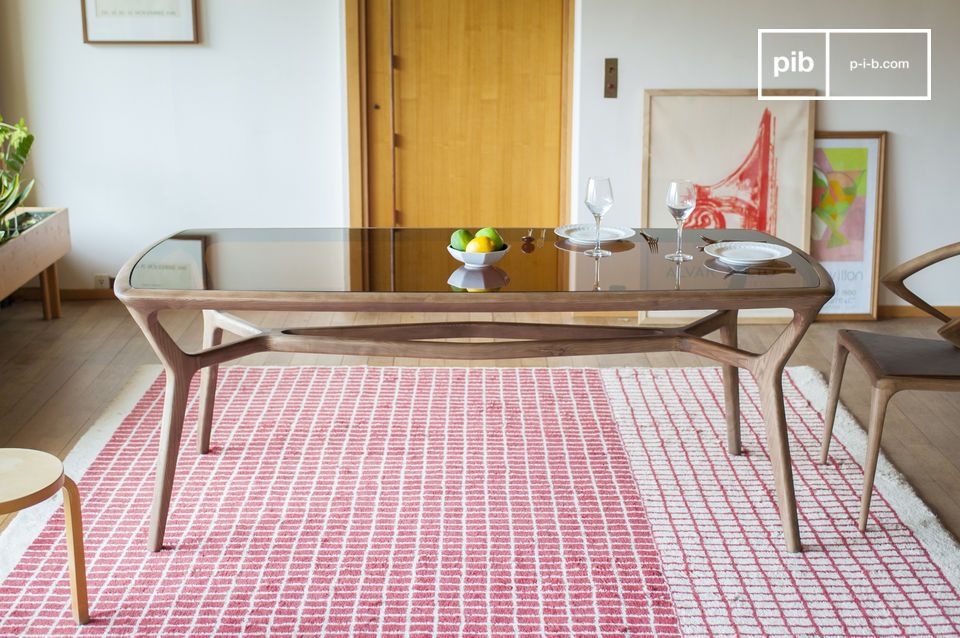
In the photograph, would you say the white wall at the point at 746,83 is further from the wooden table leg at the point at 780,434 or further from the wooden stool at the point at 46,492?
the wooden stool at the point at 46,492

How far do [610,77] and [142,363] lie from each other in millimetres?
2409

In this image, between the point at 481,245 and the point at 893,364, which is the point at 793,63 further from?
the point at 481,245

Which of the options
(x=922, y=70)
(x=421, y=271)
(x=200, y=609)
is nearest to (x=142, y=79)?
(x=421, y=271)

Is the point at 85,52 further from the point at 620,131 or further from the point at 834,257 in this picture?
the point at 834,257

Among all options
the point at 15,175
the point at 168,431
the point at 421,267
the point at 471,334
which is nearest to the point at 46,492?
the point at 168,431

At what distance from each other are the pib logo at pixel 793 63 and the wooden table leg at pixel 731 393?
80.8 inches

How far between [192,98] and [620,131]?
80.1 inches

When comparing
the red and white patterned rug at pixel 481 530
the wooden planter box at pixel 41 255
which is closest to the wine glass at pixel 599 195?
the red and white patterned rug at pixel 481 530

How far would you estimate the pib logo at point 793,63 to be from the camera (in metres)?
4.85

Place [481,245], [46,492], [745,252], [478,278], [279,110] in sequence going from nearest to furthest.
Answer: [46,492] < [478,278] < [481,245] < [745,252] < [279,110]

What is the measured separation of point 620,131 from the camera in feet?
16.1

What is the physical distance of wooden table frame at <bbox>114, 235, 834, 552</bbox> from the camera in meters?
2.57

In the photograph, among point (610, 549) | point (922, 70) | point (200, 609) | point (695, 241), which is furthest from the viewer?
point (922, 70)

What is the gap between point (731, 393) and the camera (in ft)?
11.0
